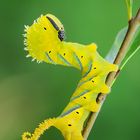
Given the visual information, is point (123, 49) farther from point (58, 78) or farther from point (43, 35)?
point (58, 78)

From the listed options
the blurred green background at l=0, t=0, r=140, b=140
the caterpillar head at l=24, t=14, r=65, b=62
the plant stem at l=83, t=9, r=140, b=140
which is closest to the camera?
the plant stem at l=83, t=9, r=140, b=140

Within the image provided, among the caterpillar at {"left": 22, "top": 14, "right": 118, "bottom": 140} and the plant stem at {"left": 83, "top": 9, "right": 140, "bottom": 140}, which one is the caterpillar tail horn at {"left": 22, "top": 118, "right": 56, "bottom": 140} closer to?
the caterpillar at {"left": 22, "top": 14, "right": 118, "bottom": 140}

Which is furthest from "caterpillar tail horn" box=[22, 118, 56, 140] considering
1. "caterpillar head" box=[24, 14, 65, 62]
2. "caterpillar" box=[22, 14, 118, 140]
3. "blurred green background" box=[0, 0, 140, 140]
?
"blurred green background" box=[0, 0, 140, 140]

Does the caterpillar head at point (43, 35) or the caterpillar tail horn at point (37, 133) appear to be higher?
the caterpillar head at point (43, 35)

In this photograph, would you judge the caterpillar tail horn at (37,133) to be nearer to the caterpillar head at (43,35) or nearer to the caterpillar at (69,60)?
the caterpillar at (69,60)

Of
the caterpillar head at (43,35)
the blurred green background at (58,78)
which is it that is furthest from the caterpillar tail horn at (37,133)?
the blurred green background at (58,78)

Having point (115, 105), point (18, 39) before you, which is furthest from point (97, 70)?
point (18, 39)

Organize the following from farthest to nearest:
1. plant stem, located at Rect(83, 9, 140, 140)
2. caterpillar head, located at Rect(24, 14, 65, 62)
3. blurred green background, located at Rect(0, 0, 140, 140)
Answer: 1. blurred green background, located at Rect(0, 0, 140, 140)
2. caterpillar head, located at Rect(24, 14, 65, 62)
3. plant stem, located at Rect(83, 9, 140, 140)

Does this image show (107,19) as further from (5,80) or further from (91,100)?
(91,100)
